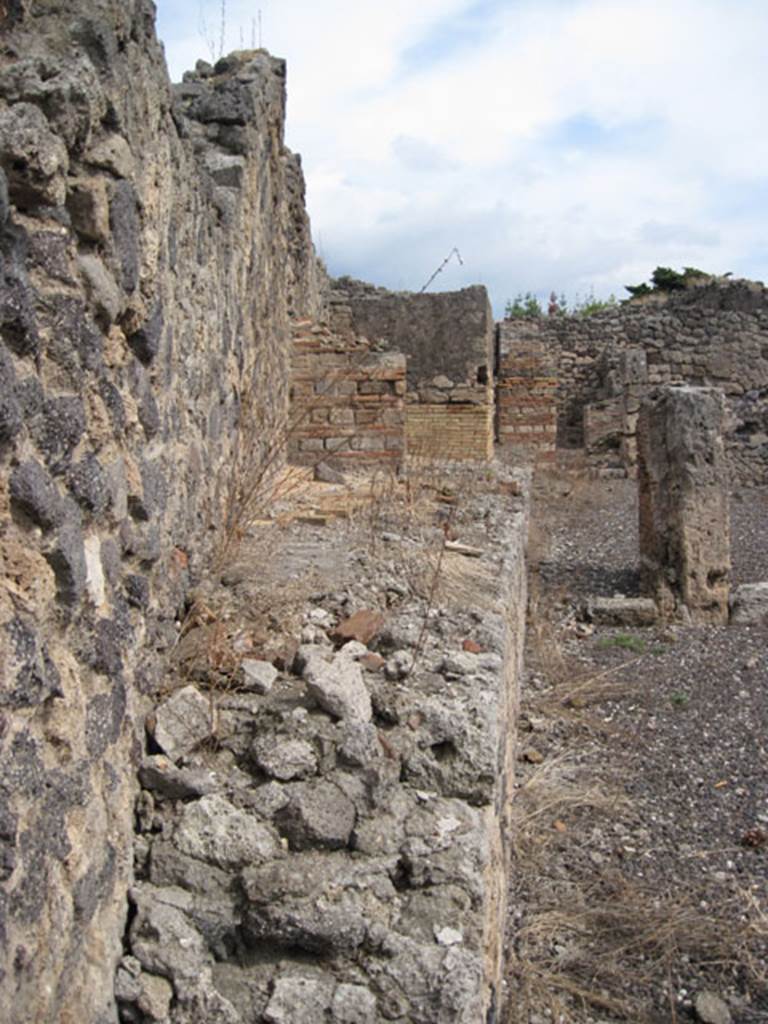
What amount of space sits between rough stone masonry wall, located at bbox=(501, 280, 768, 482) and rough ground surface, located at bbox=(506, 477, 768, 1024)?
12703mm

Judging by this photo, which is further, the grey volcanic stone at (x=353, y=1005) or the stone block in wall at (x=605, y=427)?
the stone block in wall at (x=605, y=427)

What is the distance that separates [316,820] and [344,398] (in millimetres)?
5668

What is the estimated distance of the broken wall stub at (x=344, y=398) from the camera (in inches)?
299

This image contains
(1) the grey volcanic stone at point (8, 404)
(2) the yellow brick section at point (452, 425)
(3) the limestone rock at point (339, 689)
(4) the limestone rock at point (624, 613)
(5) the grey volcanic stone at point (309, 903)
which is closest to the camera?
(1) the grey volcanic stone at point (8, 404)

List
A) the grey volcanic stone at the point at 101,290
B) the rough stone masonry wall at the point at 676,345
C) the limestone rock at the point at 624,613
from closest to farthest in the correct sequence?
the grey volcanic stone at the point at 101,290 → the limestone rock at the point at 624,613 → the rough stone masonry wall at the point at 676,345

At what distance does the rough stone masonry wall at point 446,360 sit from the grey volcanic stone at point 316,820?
9138 millimetres

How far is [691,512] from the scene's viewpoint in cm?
779

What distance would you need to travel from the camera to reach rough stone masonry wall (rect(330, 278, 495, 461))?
11.3 meters

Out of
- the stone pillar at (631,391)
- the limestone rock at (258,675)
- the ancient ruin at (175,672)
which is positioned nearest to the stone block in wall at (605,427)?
the stone pillar at (631,391)

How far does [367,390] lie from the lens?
764 cm

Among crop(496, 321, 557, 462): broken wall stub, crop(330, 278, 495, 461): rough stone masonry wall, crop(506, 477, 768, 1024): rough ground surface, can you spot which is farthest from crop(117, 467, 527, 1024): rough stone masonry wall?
crop(496, 321, 557, 462): broken wall stub

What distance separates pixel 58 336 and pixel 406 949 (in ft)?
4.83

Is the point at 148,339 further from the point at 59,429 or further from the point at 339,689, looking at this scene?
the point at 339,689

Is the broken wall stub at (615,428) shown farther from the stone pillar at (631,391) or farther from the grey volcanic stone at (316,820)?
the grey volcanic stone at (316,820)
